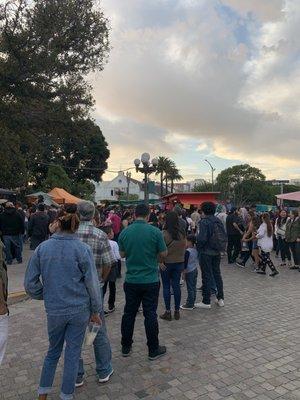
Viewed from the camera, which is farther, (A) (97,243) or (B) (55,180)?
(B) (55,180)

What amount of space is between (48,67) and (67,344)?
1473cm

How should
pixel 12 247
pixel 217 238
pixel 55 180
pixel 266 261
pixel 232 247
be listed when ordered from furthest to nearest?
pixel 55 180, pixel 232 247, pixel 12 247, pixel 266 261, pixel 217 238

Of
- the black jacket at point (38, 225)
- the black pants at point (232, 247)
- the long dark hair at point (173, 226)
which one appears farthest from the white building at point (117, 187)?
the long dark hair at point (173, 226)

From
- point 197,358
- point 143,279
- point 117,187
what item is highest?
point 117,187

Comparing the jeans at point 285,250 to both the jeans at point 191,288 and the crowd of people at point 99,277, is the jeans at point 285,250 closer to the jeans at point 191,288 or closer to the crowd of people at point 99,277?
the crowd of people at point 99,277

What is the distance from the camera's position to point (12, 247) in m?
11.3

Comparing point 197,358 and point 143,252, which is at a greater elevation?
point 143,252

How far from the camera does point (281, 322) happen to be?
6262 mm

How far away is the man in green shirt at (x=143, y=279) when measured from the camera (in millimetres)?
4742

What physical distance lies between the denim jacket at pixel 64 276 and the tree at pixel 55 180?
37676 millimetres

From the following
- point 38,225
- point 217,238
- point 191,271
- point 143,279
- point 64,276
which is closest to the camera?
point 64,276

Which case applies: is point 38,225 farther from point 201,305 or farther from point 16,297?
point 201,305

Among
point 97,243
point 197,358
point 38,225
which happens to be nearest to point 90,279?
point 97,243

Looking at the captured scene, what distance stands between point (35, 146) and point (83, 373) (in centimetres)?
1768
